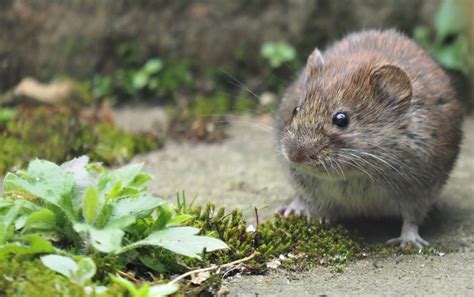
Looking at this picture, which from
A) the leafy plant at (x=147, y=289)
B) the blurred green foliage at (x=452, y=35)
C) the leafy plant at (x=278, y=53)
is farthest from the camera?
the leafy plant at (x=278, y=53)

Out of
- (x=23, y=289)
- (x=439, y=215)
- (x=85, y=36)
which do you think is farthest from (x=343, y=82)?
(x=85, y=36)

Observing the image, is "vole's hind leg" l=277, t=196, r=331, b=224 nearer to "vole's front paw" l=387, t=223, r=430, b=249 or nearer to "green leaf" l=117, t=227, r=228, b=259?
"vole's front paw" l=387, t=223, r=430, b=249

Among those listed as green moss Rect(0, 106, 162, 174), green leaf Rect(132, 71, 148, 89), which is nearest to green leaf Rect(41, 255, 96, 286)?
green moss Rect(0, 106, 162, 174)

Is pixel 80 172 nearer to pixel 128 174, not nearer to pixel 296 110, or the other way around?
pixel 128 174

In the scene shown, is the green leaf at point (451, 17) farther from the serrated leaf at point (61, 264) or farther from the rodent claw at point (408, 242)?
the serrated leaf at point (61, 264)

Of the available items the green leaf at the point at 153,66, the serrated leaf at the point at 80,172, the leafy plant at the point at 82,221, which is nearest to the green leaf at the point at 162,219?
the leafy plant at the point at 82,221

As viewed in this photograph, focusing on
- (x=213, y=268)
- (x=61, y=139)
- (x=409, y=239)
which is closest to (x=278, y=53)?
(x=61, y=139)
